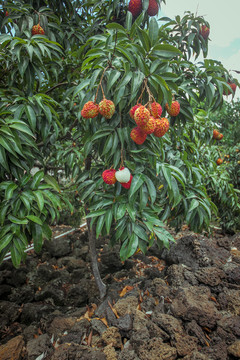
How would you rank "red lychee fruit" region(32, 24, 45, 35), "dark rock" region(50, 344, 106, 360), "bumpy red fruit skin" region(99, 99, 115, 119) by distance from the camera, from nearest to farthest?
"bumpy red fruit skin" region(99, 99, 115, 119)
"dark rock" region(50, 344, 106, 360)
"red lychee fruit" region(32, 24, 45, 35)

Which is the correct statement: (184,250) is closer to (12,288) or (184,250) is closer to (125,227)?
(125,227)

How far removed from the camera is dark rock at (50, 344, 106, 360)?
1.15 meters

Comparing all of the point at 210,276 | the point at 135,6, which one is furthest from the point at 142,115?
the point at 210,276

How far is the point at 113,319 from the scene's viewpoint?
141 centimetres

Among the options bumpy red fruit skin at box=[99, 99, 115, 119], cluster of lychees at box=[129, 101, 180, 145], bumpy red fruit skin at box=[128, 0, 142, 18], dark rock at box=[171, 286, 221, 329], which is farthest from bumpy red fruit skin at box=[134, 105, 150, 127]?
dark rock at box=[171, 286, 221, 329]

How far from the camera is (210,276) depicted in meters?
1.65

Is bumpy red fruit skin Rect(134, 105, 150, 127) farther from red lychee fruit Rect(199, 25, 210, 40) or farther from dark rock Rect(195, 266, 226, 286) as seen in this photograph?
dark rock Rect(195, 266, 226, 286)

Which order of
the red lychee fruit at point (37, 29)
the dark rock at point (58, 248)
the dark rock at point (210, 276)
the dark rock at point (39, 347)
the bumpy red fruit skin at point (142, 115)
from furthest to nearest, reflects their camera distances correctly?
the dark rock at point (58, 248)
the dark rock at point (210, 276)
the red lychee fruit at point (37, 29)
the dark rock at point (39, 347)
the bumpy red fruit skin at point (142, 115)

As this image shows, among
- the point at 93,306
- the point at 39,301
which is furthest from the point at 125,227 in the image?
the point at 39,301

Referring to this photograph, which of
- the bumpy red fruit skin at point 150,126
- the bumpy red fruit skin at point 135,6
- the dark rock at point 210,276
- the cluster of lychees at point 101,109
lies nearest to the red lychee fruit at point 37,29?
the bumpy red fruit skin at point 135,6

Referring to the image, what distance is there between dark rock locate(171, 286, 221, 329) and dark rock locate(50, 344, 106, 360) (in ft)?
1.53

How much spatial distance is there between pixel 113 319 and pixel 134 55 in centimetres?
138

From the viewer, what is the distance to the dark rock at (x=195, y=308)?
1.32m

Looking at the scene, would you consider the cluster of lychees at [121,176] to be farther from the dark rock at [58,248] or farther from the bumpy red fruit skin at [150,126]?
the dark rock at [58,248]
